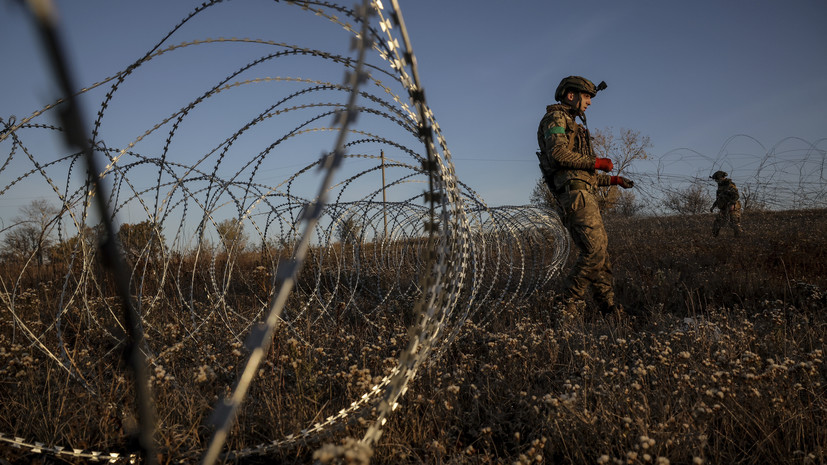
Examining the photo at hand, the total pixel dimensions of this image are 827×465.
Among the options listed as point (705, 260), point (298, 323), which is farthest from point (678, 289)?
point (298, 323)

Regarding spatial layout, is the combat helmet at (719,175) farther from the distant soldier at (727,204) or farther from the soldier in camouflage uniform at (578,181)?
the soldier in camouflage uniform at (578,181)

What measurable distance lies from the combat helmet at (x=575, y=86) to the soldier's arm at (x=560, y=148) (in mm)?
407

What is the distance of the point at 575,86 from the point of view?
5129 mm

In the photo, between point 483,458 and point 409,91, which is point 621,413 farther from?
point 409,91

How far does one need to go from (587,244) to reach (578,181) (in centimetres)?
72

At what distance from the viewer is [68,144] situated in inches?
21.9

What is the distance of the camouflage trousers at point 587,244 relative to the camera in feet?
16.0

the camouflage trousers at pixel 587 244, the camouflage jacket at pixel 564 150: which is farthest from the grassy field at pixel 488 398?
the camouflage jacket at pixel 564 150

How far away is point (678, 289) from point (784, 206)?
15.2 ft

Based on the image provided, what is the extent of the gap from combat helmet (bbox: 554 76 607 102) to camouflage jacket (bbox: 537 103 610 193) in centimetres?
20

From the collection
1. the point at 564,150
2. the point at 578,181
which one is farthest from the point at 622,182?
the point at 564,150

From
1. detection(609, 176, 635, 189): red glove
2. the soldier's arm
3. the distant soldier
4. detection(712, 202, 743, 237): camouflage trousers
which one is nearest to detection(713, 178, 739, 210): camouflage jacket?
the distant soldier

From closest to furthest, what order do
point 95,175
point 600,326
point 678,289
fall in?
point 95,175, point 600,326, point 678,289

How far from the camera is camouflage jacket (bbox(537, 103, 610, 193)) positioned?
193 inches
